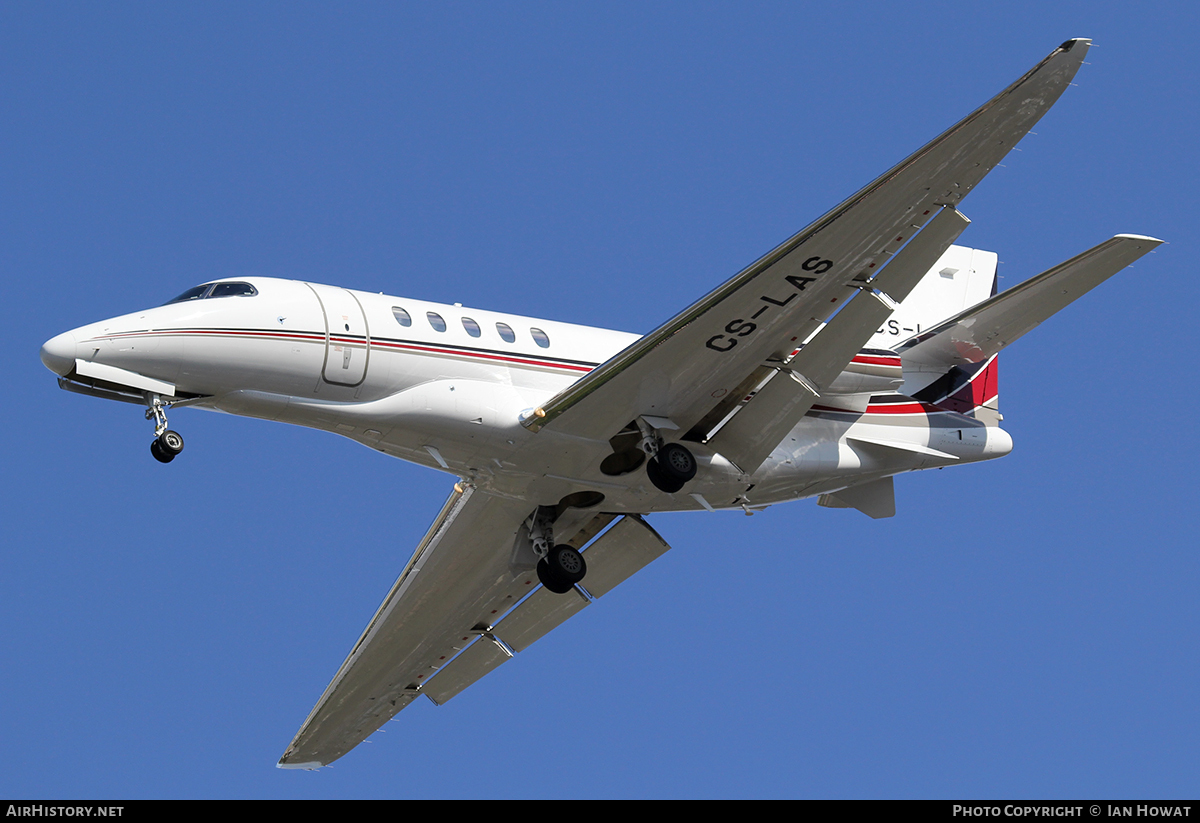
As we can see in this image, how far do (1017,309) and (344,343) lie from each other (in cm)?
959

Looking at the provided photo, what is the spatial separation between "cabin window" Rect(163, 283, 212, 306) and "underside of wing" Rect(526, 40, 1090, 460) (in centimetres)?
457

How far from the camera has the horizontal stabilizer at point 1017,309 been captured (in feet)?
62.6

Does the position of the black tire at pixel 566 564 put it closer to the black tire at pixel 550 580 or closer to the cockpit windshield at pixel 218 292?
the black tire at pixel 550 580

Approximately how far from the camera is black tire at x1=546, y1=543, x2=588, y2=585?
72.7 ft

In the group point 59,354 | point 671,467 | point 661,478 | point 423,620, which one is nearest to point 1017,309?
point 671,467

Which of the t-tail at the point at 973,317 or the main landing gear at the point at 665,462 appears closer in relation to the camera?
the t-tail at the point at 973,317

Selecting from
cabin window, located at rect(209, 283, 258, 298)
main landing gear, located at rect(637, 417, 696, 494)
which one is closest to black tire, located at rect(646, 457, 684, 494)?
main landing gear, located at rect(637, 417, 696, 494)

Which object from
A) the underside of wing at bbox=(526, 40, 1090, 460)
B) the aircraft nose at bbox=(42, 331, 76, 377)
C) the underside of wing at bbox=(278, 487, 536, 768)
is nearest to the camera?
the underside of wing at bbox=(526, 40, 1090, 460)

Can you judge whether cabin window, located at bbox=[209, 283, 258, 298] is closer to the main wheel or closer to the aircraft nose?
the aircraft nose

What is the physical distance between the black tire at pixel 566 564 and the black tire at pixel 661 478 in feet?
9.09

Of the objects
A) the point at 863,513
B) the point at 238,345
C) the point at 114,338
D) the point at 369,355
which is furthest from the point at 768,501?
the point at 114,338

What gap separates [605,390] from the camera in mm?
19094

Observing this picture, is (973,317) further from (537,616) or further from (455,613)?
(455,613)

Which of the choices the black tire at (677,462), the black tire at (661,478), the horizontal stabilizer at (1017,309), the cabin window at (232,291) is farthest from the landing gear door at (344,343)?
the horizontal stabilizer at (1017,309)
